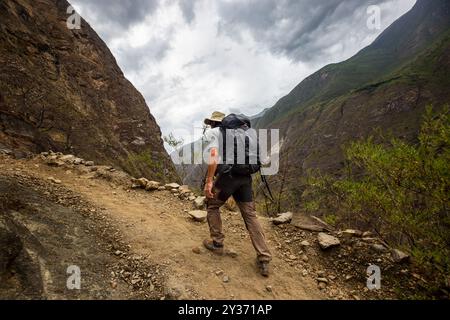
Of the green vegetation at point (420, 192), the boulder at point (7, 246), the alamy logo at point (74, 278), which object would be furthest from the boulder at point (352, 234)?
the boulder at point (7, 246)

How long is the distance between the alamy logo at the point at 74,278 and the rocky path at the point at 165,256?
0.28ft

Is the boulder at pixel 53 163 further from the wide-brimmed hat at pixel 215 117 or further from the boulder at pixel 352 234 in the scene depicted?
the boulder at pixel 352 234

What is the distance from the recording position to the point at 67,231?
5.02m

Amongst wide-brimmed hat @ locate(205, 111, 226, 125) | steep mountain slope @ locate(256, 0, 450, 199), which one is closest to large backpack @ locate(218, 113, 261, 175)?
wide-brimmed hat @ locate(205, 111, 226, 125)

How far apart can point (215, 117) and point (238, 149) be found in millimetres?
993

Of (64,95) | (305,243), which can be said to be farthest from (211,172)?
(64,95)

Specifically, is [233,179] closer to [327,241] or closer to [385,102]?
[327,241]

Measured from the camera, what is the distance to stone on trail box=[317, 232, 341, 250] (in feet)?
18.8

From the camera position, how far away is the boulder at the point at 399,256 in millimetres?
5188

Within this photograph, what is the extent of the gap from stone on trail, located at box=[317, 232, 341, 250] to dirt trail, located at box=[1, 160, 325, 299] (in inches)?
36.9

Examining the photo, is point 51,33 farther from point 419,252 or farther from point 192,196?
point 419,252
